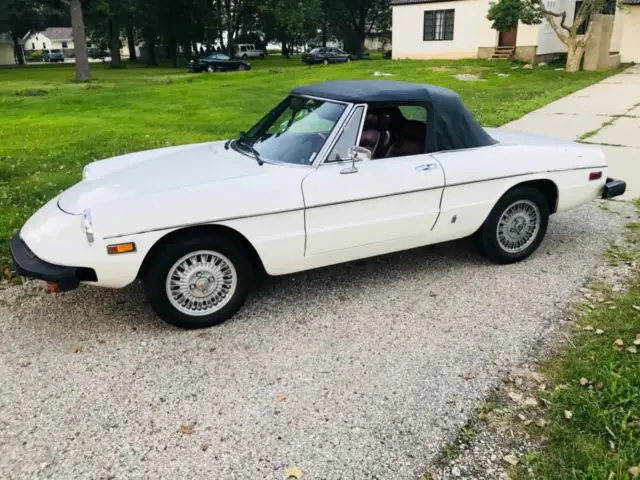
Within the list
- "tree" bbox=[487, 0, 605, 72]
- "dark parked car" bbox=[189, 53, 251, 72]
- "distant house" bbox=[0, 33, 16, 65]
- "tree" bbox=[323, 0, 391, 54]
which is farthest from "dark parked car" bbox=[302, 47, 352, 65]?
"distant house" bbox=[0, 33, 16, 65]

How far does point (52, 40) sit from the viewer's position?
378 ft

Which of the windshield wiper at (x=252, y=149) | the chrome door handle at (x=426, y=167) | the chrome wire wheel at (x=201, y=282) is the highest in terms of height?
the windshield wiper at (x=252, y=149)

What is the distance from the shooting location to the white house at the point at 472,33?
99.1 feet

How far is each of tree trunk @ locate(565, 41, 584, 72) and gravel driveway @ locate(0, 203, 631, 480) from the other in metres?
23.5

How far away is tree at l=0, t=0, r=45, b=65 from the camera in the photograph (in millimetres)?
58812

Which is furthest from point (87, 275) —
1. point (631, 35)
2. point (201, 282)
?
point (631, 35)

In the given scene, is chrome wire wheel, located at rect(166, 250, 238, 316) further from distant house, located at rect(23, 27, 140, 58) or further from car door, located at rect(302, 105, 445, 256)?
distant house, located at rect(23, 27, 140, 58)

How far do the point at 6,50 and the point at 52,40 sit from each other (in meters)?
50.2

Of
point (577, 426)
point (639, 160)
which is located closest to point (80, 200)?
point (577, 426)

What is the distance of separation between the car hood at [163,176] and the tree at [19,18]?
202 feet

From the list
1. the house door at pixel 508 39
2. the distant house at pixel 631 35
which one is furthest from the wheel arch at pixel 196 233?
the house door at pixel 508 39

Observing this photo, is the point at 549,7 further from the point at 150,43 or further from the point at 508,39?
the point at 150,43

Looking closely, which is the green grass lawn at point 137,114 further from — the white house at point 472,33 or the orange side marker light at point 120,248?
the white house at point 472,33

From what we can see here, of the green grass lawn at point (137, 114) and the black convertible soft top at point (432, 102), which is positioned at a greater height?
the black convertible soft top at point (432, 102)
